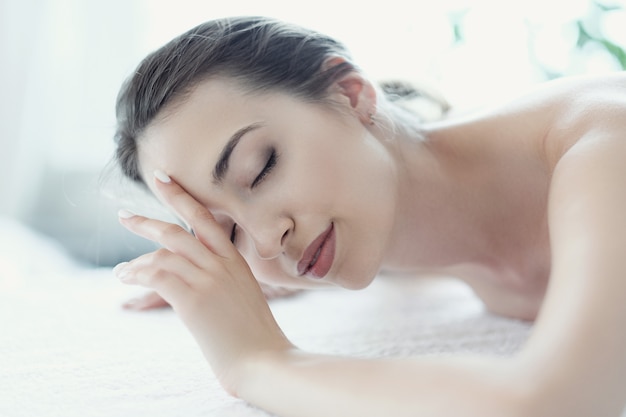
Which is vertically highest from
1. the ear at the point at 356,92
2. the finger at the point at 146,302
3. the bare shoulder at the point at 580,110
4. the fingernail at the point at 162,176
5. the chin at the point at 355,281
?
the bare shoulder at the point at 580,110

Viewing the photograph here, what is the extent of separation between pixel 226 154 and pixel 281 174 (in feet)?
0.25

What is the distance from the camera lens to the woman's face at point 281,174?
983 mm

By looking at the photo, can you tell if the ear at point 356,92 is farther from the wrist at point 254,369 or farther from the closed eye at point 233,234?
the wrist at point 254,369

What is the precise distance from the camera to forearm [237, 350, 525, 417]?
625 mm

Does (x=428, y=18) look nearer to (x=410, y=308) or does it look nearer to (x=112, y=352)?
(x=410, y=308)

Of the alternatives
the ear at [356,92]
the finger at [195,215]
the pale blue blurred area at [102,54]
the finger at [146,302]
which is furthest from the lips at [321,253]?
the pale blue blurred area at [102,54]

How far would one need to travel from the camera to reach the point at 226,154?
3.20ft

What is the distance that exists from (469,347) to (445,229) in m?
0.26

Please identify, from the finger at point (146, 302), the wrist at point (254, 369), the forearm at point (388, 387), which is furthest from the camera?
the finger at point (146, 302)

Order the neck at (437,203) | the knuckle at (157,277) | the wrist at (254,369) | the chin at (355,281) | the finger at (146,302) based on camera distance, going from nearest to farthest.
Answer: the wrist at (254,369)
the knuckle at (157,277)
the chin at (355,281)
the neck at (437,203)
the finger at (146,302)

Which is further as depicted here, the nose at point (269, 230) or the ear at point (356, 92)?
the ear at point (356, 92)

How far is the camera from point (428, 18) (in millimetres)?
2617

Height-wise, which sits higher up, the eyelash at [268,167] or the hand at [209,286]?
the eyelash at [268,167]

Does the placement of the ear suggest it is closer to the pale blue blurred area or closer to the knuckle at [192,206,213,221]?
the knuckle at [192,206,213,221]
